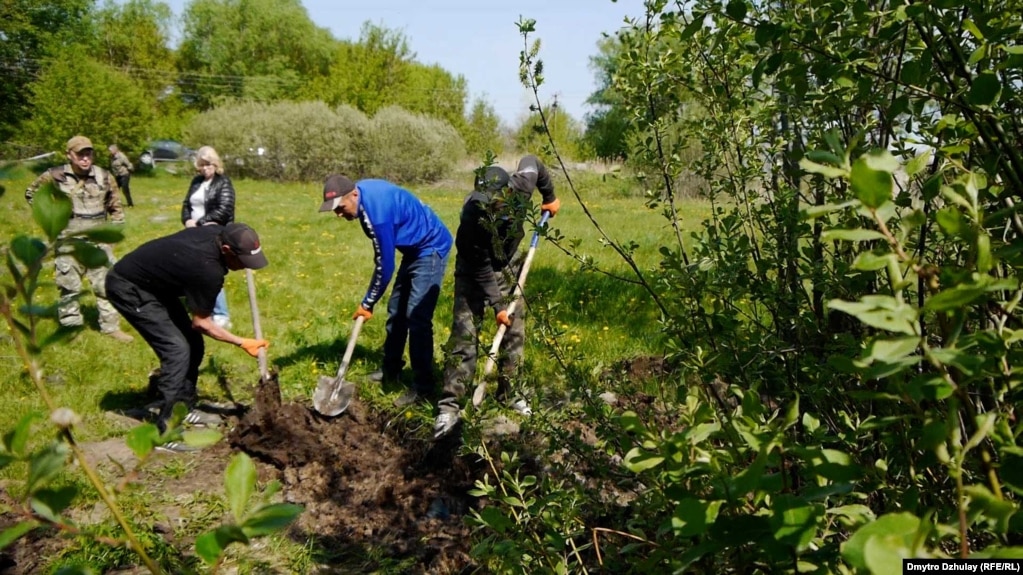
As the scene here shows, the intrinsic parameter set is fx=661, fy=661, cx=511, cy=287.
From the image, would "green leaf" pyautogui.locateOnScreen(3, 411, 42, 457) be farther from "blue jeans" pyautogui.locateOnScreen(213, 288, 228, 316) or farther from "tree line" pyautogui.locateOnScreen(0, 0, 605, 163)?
"tree line" pyautogui.locateOnScreen(0, 0, 605, 163)

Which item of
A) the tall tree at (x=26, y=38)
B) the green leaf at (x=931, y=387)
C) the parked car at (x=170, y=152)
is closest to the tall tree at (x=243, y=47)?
the tall tree at (x=26, y=38)

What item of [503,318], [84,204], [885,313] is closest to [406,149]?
[84,204]

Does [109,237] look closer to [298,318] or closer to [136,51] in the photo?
[298,318]

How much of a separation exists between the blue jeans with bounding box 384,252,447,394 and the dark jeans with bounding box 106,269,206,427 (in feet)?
4.72

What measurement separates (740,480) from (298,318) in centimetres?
652

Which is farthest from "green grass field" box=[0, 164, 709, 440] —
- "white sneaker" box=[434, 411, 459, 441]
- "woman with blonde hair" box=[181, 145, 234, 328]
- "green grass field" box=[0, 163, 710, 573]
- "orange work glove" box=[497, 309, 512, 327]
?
"woman with blonde hair" box=[181, 145, 234, 328]

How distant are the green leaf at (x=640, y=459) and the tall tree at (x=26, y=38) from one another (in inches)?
1353

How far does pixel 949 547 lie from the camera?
154 centimetres

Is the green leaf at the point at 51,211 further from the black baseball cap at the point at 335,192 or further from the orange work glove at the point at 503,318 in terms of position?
the black baseball cap at the point at 335,192

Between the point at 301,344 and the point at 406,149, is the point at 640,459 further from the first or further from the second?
the point at 406,149

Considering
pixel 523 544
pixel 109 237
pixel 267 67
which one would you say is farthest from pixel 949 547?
pixel 267 67

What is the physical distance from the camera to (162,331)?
4477mm

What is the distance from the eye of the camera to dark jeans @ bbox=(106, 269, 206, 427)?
4.37m

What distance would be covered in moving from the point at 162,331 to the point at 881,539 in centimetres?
469
